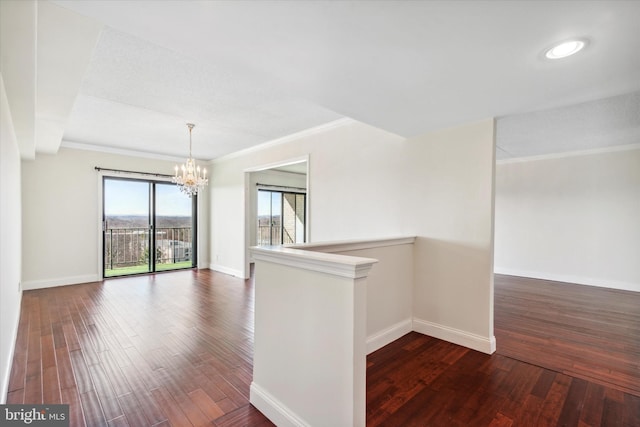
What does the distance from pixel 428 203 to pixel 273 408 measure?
95.6 inches

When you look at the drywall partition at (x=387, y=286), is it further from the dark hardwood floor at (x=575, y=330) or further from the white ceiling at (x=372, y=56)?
the white ceiling at (x=372, y=56)

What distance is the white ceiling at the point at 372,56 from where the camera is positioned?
4.33 ft

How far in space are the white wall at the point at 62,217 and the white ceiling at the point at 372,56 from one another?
3053mm

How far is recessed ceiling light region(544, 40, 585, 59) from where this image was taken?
61.2 inches

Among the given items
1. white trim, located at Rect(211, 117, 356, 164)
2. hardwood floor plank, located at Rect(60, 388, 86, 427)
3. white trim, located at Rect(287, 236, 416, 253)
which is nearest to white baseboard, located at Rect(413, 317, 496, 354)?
white trim, located at Rect(287, 236, 416, 253)

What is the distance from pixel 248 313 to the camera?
3.73 metres

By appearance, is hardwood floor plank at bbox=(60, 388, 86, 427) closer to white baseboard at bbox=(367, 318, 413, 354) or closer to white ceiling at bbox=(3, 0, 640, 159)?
white baseboard at bbox=(367, 318, 413, 354)

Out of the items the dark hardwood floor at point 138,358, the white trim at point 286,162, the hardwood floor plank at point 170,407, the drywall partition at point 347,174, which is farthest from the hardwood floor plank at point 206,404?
the white trim at point 286,162

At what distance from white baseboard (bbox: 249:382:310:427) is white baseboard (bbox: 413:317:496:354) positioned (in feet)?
6.36

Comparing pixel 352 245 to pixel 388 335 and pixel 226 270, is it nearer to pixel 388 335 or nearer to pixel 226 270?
pixel 388 335

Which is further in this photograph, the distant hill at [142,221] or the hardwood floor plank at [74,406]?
the distant hill at [142,221]

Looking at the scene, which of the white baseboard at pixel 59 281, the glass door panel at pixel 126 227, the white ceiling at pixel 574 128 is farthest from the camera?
the glass door panel at pixel 126 227

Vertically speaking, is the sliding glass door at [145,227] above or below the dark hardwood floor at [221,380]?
above

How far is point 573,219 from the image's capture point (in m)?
5.44
